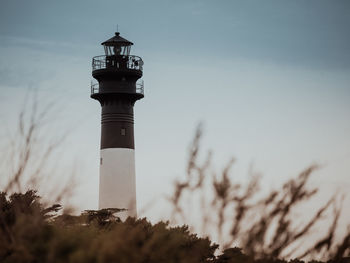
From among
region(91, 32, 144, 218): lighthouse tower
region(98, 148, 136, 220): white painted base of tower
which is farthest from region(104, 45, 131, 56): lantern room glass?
region(98, 148, 136, 220): white painted base of tower

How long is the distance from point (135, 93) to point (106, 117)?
2273 millimetres

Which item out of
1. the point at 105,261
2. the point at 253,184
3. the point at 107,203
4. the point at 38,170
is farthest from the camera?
the point at 107,203

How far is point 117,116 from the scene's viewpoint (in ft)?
126

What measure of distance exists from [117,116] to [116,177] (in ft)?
11.7

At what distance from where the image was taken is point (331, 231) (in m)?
5.09

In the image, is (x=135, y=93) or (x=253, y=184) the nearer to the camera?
(x=253, y=184)

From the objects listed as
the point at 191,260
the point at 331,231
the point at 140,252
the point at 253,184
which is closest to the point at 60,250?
the point at 140,252

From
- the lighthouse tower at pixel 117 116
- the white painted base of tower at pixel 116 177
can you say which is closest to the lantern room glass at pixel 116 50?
the lighthouse tower at pixel 117 116

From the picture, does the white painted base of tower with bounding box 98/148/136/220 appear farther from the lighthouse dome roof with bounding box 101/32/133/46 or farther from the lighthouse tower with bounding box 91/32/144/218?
the lighthouse dome roof with bounding box 101/32/133/46

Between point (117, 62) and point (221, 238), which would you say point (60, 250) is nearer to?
point (221, 238)

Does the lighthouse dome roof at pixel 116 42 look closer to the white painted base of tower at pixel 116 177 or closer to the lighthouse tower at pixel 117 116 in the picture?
the lighthouse tower at pixel 117 116

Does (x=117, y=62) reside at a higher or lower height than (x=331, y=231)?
higher

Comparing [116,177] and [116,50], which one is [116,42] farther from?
[116,177]

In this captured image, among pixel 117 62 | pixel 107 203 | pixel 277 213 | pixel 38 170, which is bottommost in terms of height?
pixel 277 213
